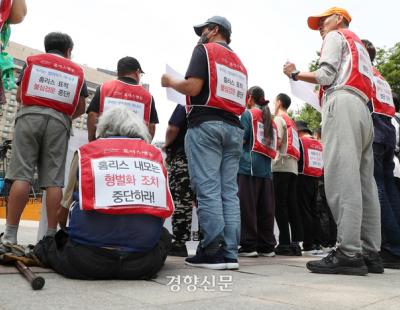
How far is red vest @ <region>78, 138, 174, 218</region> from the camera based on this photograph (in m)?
2.25

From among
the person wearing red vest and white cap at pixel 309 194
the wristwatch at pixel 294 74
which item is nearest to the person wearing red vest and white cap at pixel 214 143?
the wristwatch at pixel 294 74

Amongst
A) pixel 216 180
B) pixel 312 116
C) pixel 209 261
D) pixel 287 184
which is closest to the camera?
pixel 209 261

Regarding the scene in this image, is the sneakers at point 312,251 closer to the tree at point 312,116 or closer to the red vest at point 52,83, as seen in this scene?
the red vest at point 52,83

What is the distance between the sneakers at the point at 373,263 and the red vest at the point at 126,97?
2.15 m

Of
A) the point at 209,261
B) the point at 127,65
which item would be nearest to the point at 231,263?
the point at 209,261

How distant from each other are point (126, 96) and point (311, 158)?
2963 millimetres

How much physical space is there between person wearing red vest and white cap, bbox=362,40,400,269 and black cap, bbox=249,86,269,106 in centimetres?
135

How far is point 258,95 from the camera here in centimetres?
482

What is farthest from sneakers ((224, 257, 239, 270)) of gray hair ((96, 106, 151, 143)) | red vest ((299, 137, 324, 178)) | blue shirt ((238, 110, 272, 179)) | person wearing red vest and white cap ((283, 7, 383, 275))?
red vest ((299, 137, 324, 178))

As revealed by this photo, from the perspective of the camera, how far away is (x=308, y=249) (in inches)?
213

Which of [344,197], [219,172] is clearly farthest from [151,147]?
[344,197]

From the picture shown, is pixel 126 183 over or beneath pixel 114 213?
over

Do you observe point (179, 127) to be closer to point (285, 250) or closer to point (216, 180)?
point (216, 180)

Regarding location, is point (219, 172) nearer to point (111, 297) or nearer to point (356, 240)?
point (356, 240)
